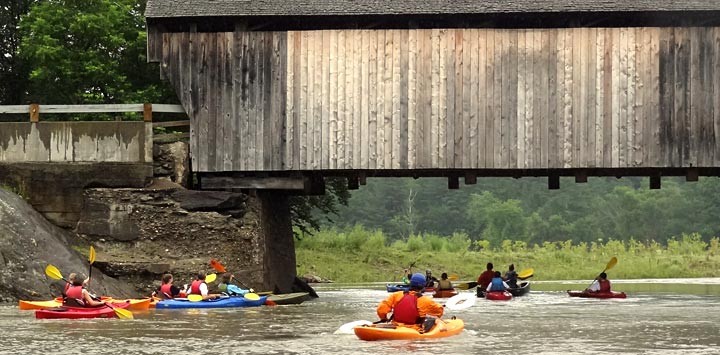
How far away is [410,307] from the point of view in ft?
60.4

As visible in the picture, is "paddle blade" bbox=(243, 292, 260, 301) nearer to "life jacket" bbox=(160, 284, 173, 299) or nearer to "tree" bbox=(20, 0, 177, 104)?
"life jacket" bbox=(160, 284, 173, 299)

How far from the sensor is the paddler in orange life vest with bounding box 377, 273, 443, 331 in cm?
1839

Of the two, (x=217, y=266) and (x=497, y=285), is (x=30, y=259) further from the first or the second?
(x=497, y=285)

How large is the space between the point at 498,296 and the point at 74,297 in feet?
41.1

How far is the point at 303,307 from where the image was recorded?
27.5m

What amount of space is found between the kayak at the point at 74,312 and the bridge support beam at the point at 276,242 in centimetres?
602

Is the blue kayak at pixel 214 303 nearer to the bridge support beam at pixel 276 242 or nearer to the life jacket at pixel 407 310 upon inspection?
the bridge support beam at pixel 276 242

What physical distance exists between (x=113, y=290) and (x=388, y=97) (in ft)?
22.8

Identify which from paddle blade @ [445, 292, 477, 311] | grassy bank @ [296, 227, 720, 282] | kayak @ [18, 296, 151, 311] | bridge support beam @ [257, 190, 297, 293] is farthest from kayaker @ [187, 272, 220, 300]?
grassy bank @ [296, 227, 720, 282]

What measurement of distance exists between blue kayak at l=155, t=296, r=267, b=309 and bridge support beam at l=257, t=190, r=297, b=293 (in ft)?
6.54

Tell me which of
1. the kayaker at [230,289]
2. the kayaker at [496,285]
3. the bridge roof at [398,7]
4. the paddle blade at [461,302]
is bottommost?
the kayaker at [496,285]

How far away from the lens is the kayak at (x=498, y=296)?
1249 inches

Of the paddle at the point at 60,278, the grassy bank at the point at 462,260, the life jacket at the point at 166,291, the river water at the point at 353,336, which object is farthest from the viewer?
the grassy bank at the point at 462,260

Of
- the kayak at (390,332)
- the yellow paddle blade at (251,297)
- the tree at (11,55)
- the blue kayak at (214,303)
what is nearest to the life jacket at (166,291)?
the blue kayak at (214,303)
